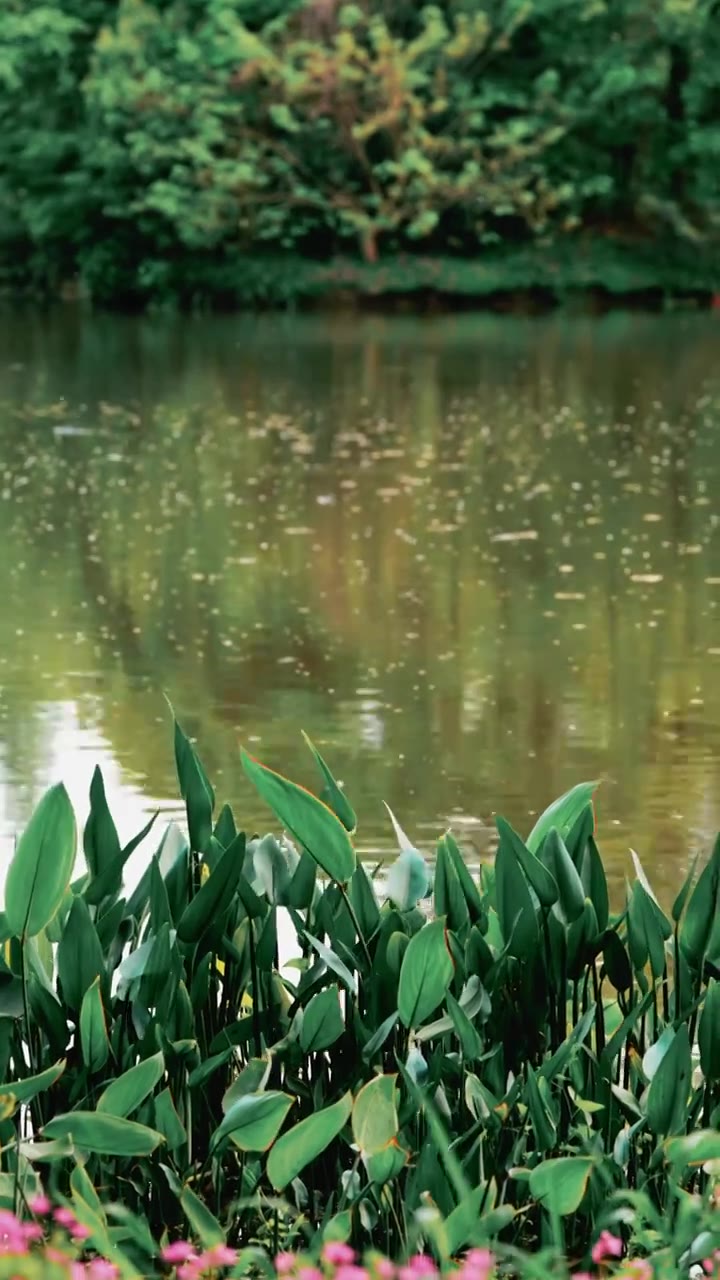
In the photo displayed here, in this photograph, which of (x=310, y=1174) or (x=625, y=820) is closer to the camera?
(x=310, y=1174)

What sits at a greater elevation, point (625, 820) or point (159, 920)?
point (159, 920)

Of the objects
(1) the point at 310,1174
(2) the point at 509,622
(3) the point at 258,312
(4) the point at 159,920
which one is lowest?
(3) the point at 258,312

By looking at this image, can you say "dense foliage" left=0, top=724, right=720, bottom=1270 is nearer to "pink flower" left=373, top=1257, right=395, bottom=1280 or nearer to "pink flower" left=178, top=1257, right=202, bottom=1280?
"pink flower" left=178, top=1257, right=202, bottom=1280

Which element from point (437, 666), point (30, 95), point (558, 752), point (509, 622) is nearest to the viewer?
point (558, 752)

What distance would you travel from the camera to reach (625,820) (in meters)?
8.18

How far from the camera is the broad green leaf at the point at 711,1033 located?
3.82 m

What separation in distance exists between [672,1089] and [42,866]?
1056mm

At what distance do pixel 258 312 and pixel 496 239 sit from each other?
4.46m

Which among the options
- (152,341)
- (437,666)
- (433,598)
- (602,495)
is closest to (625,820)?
(437,666)

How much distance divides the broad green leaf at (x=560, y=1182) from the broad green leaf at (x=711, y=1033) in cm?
38

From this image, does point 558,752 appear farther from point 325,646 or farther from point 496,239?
point 496,239

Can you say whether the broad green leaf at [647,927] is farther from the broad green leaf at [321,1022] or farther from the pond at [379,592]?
the pond at [379,592]

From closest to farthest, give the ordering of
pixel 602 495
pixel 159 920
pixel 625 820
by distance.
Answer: pixel 159 920 → pixel 625 820 → pixel 602 495

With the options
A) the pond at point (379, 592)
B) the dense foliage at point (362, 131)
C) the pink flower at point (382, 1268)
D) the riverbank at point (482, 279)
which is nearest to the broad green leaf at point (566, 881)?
the pink flower at point (382, 1268)
